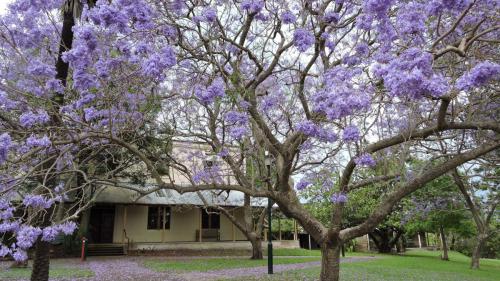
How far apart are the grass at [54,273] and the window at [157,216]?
941cm

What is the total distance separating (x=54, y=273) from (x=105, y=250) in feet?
26.4

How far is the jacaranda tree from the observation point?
17.8 feet

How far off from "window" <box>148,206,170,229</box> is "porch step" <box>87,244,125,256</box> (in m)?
2.79

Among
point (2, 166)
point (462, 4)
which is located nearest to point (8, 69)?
point (2, 166)

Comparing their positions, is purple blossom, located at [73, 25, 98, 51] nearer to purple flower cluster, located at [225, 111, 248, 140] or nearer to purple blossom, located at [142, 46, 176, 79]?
purple blossom, located at [142, 46, 176, 79]

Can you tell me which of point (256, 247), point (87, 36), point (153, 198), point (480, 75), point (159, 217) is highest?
point (87, 36)

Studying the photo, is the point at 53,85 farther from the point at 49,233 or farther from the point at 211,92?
the point at 211,92

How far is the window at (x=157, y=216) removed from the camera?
23455mm

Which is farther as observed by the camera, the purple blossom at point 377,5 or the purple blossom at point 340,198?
the purple blossom at point 340,198

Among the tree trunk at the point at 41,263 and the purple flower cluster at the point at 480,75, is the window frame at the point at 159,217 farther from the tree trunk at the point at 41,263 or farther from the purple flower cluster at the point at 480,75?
the purple flower cluster at the point at 480,75

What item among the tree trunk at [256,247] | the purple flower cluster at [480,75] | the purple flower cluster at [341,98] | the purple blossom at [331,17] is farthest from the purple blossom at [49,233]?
the tree trunk at [256,247]

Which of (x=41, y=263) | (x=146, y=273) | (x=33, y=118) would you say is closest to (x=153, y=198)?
(x=146, y=273)

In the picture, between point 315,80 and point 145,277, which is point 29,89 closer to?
point 315,80

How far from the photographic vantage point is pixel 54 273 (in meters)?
12.5
